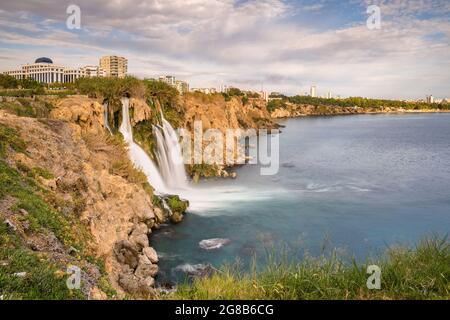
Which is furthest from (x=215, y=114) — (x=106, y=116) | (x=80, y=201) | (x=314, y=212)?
(x=80, y=201)

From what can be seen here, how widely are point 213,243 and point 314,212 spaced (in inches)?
292

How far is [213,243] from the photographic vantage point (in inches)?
676

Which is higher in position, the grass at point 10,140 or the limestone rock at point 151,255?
the grass at point 10,140

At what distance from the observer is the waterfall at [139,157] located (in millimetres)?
24672

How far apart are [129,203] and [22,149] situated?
597cm

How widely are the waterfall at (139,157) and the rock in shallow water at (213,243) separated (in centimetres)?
800

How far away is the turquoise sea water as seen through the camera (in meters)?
16.6

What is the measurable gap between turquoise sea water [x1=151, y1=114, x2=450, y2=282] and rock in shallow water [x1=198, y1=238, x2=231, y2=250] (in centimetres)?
24

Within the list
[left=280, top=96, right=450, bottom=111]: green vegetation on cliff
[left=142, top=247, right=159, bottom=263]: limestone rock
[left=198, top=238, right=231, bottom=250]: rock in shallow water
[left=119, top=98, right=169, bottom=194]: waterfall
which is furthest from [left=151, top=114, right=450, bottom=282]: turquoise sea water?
[left=280, top=96, right=450, bottom=111]: green vegetation on cliff

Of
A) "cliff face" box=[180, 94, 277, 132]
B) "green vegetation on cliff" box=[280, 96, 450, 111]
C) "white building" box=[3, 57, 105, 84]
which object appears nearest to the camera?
"cliff face" box=[180, 94, 277, 132]

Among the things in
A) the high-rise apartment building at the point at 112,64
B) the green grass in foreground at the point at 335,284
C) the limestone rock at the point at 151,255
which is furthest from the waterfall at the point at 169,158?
the high-rise apartment building at the point at 112,64

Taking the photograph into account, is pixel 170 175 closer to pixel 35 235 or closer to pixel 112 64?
pixel 35 235

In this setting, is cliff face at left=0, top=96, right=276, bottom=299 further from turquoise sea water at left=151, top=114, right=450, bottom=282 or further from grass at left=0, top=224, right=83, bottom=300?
turquoise sea water at left=151, top=114, right=450, bottom=282

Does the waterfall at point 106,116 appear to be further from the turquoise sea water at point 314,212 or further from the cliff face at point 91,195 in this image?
the turquoise sea water at point 314,212
